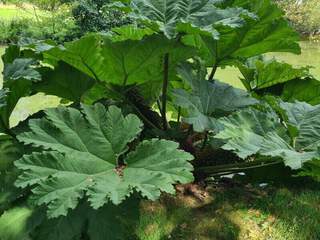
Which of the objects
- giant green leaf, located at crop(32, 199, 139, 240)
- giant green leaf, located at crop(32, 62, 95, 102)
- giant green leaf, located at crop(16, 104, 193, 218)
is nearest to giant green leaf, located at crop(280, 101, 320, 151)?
giant green leaf, located at crop(16, 104, 193, 218)

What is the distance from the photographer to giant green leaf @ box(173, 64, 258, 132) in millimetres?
1824

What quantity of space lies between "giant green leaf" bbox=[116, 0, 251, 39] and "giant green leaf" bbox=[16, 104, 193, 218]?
15.5 inches

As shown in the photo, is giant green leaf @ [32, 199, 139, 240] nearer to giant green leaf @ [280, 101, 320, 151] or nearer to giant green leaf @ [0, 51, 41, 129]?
giant green leaf @ [0, 51, 41, 129]

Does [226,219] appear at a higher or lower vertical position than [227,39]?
lower

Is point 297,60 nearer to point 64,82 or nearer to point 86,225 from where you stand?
point 64,82

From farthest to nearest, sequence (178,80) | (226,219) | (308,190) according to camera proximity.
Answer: (178,80), (308,190), (226,219)

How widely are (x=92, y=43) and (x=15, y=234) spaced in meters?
0.78

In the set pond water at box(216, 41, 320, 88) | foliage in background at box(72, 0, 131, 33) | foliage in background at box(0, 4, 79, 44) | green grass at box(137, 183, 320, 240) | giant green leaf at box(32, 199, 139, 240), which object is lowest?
foliage in background at box(0, 4, 79, 44)

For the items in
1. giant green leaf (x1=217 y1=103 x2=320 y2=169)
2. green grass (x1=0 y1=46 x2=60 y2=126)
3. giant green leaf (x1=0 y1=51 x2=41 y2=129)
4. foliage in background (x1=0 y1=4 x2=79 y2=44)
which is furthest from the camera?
foliage in background (x1=0 y1=4 x2=79 y2=44)

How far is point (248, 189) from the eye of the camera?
80.8 inches

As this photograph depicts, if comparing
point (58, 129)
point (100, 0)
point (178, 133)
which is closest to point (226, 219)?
point (178, 133)

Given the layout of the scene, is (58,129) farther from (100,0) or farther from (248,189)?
(100,0)

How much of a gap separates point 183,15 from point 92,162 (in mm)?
765

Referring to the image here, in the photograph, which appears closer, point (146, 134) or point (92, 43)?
point (92, 43)
